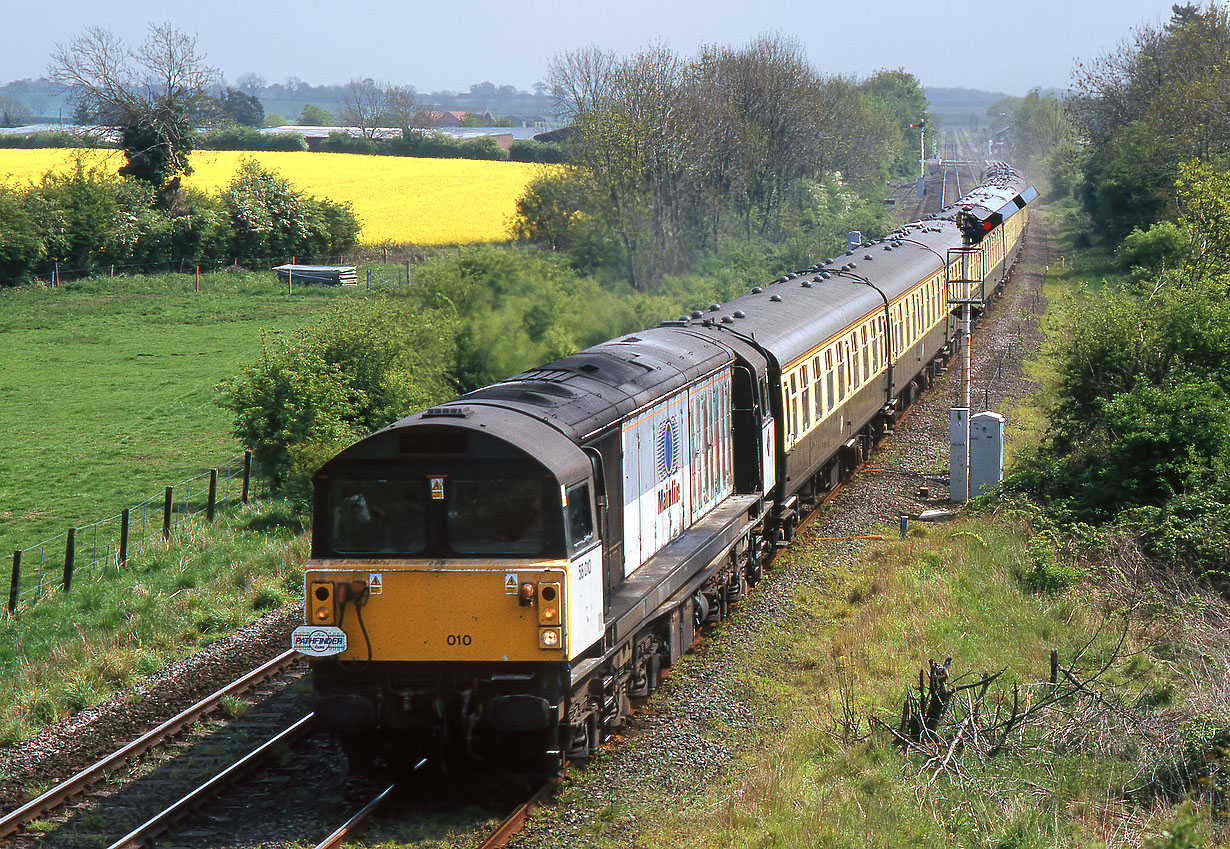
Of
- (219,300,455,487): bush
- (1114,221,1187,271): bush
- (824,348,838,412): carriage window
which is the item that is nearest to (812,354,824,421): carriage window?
(824,348,838,412): carriage window

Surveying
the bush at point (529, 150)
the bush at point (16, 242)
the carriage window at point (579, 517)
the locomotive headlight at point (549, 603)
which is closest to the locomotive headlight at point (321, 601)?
the locomotive headlight at point (549, 603)

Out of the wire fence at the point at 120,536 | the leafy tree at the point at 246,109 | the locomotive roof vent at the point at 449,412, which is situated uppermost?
the leafy tree at the point at 246,109

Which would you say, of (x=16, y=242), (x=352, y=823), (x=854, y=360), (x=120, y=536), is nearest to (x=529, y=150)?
(x=16, y=242)

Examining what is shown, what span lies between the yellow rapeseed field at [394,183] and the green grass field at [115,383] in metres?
13.1

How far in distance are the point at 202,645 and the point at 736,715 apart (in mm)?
7848

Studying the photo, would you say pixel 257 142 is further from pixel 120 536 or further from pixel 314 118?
pixel 120 536

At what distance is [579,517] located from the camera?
1088 centimetres

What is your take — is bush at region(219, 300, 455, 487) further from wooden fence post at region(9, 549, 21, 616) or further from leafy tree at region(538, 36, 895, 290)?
leafy tree at region(538, 36, 895, 290)

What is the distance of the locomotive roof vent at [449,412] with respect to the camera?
10758 mm

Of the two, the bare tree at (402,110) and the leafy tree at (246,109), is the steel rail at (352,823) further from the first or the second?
the leafy tree at (246,109)

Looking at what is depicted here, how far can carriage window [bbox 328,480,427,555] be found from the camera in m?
10.6

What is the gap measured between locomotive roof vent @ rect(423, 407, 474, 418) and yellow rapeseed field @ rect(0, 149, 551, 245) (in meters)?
51.4

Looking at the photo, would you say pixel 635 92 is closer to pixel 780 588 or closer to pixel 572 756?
pixel 780 588

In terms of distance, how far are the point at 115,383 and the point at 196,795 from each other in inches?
1263
